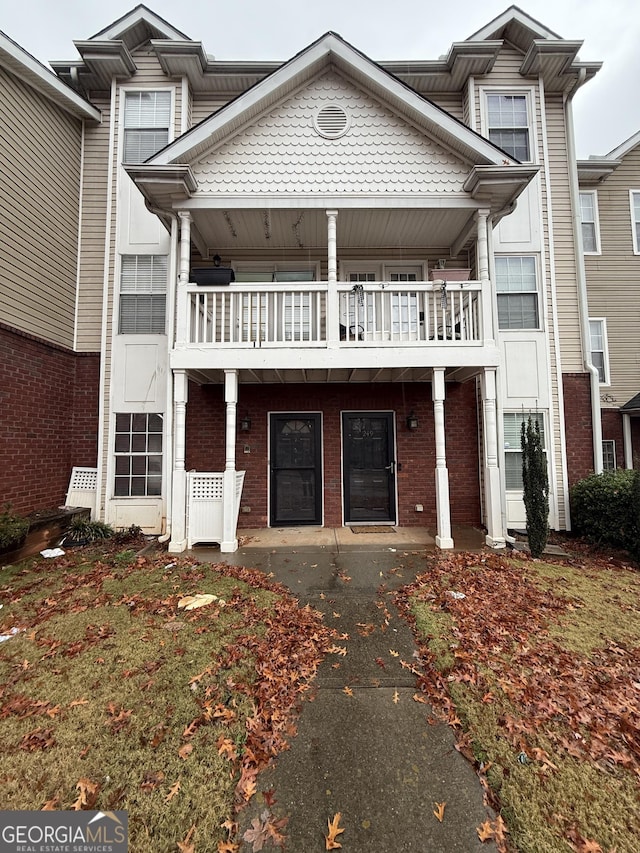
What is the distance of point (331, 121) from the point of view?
655 cm

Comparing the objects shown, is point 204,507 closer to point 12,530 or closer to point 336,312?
point 12,530

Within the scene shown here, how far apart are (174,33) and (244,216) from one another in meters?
4.78

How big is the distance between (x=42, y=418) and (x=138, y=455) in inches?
67.2

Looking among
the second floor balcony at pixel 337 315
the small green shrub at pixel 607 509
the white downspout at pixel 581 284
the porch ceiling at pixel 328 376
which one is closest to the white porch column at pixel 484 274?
the second floor balcony at pixel 337 315

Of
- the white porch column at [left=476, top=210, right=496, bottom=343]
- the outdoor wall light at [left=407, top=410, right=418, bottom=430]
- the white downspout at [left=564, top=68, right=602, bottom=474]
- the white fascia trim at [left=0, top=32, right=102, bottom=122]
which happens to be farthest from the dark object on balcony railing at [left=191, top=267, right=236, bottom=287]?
the white downspout at [left=564, top=68, right=602, bottom=474]

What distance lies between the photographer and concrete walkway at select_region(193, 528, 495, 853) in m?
1.85

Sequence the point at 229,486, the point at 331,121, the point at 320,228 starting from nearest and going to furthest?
the point at 229,486
the point at 331,121
the point at 320,228

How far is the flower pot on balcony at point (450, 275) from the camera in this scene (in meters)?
6.67

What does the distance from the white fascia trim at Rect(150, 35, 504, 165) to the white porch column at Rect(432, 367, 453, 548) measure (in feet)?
12.3

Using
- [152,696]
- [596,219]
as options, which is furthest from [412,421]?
[596,219]

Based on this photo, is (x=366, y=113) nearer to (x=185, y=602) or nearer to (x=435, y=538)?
(x=435, y=538)

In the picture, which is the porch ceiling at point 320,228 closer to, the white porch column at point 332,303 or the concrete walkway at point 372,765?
the white porch column at point 332,303

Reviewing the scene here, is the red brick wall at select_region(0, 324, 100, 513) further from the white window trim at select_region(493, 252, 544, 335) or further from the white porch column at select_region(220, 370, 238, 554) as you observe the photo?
the white window trim at select_region(493, 252, 544, 335)

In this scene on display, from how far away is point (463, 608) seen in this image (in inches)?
157
